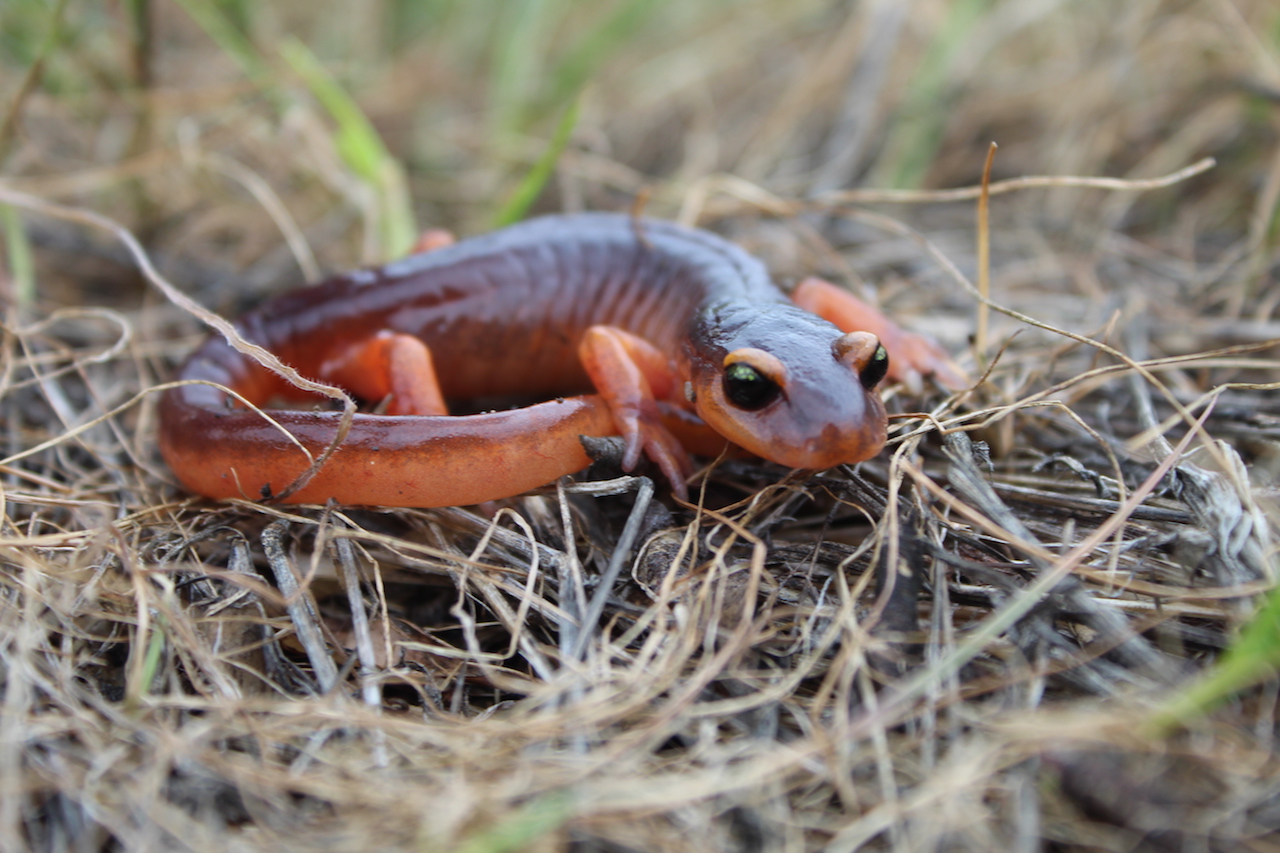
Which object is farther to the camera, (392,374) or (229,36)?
(229,36)

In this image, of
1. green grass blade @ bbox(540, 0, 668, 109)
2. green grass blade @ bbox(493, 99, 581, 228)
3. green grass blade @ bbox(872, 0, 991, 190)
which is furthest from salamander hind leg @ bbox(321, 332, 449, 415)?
green grass blade @ bbox(872, 0, 991, 190)

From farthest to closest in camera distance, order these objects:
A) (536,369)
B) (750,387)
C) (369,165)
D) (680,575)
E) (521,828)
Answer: (369,165) < (536,369) < (750,387) < (680,575) < (521,828)

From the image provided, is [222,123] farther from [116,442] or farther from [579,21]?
[579,21]

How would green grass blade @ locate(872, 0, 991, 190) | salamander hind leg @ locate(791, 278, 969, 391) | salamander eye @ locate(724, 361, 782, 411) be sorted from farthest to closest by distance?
1. green grass blade @ locate(872, 0, 991, 190)
2. salamander hind leg @ locate(791, 278, 969, 391)
3. salamander eye @ locate(724, 361, 782, 411)

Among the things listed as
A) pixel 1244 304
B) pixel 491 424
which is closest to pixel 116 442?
pixel 491 424

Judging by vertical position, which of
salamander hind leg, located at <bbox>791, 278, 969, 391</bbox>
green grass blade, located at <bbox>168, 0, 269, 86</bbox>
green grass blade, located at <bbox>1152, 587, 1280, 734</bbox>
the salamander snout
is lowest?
salamander hind leg, located at <bbox>791, 278, 969, 391</bbox>

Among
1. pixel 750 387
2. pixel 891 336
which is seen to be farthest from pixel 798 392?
pixel 891 336

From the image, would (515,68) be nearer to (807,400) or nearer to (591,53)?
(591,53)

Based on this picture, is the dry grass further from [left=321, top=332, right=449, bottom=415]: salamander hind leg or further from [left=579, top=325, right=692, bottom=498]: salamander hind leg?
[left=321, top=332, right=449, bottom=415]: salamander hind leg
